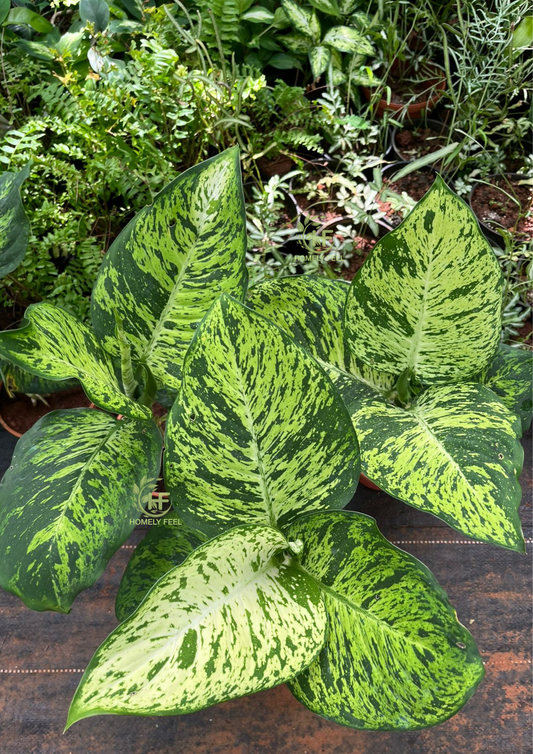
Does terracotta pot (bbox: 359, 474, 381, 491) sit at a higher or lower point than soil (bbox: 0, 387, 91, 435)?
lower

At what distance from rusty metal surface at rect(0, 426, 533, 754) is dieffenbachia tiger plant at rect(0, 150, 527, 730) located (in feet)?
0.80

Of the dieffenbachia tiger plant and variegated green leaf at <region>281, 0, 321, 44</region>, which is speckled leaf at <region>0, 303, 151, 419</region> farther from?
variegated green leaf at <region>281, 0, 321, 44</region>

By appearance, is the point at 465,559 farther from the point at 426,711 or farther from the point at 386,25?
the point at 386,25

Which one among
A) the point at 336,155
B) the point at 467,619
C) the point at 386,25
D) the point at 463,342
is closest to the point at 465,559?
the point at 467,619

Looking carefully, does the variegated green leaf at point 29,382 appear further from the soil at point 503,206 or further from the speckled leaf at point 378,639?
the soil at point 503,206

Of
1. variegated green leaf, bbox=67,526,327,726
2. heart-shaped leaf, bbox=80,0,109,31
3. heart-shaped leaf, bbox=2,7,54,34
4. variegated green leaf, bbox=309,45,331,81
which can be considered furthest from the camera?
variegated green leaf, bbox=309,45,331,81

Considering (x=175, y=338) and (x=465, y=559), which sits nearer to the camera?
(x=175, y=338)

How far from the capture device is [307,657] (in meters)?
0.60

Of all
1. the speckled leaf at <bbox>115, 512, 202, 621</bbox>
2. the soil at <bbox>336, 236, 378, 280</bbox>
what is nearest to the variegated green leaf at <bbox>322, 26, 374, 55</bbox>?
the soil at <bbox>336, 236, 378, 280</bbox>

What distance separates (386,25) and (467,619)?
136cm

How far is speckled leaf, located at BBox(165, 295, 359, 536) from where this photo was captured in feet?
1.89

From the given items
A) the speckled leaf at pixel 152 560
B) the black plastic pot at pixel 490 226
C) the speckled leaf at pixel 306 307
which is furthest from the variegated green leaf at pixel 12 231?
the black plastic pot at pixel 490 226

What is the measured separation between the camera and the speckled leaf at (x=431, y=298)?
669 millimetres

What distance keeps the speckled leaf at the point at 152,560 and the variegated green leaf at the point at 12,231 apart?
1.39 ft
